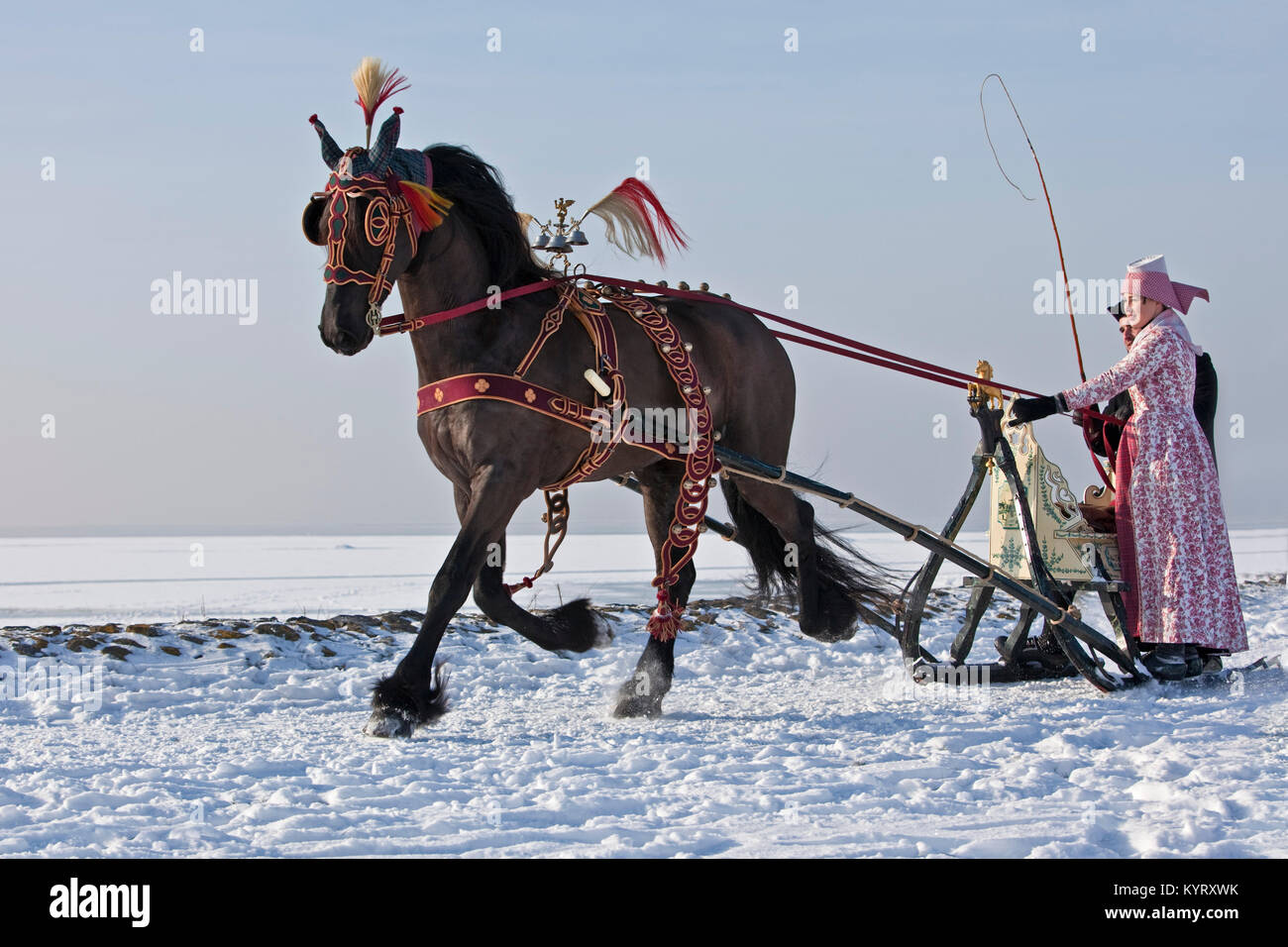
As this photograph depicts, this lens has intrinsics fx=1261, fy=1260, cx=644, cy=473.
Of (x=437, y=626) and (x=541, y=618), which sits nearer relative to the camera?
(x=437, y=626)

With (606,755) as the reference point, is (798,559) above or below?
above

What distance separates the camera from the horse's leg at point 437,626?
4.74 meters

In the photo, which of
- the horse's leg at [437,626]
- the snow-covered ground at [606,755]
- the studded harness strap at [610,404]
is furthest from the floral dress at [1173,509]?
the horse's leg at [437,626]

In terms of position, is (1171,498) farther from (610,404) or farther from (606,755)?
(606,755)

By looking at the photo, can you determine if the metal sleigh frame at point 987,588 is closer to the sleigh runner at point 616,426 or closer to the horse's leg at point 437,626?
the sleigh runner at point 616,426

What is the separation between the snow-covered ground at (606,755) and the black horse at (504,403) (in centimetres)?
39

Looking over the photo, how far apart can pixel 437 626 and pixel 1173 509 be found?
355 centimetres

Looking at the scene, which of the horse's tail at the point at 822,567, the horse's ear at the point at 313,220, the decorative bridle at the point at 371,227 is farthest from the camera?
the horse's tail at the point at 822,567

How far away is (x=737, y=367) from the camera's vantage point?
606cm

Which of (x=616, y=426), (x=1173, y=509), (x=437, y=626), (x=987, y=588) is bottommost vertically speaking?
(x=987, y=588)

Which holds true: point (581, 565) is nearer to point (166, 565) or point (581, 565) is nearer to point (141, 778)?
point (166, 565)

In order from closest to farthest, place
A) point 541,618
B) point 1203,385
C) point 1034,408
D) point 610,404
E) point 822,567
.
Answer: point 610,404
point 541,618
point 1034,408
point 1203,385
point 822,567

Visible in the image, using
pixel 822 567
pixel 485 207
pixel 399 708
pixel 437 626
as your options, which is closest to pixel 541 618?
pixel 437 626

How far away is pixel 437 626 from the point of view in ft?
15.7
